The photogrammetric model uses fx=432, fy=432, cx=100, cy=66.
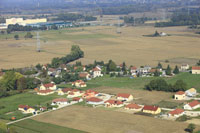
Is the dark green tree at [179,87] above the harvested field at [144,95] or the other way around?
above

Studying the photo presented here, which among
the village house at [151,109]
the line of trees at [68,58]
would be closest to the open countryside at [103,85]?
the village house at [151,109]

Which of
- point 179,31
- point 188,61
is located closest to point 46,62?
point 188,61

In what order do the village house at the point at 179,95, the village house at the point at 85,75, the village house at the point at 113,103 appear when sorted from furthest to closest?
1. the village house at the point at 85,75
2. the village house at the point at 179,95
3. the village house at the point at 113,103

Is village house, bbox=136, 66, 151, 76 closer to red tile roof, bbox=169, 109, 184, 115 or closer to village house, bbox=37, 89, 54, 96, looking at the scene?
village house, bbox=37, 89, 54, 96

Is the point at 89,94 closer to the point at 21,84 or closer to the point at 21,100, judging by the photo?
the point at 21,100

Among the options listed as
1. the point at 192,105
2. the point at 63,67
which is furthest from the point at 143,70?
the point at 192,105

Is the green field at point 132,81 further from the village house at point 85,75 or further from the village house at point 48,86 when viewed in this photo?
the village house at point 48,86
